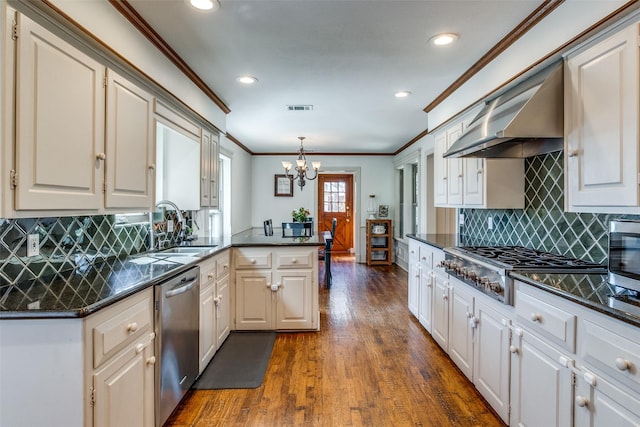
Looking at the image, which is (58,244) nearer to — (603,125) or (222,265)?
(222,265)

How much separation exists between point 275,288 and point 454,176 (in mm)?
2033

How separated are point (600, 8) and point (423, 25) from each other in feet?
3.00

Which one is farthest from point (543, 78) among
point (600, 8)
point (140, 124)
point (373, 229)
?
point (373, 229)

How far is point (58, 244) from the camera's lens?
1.85 meters

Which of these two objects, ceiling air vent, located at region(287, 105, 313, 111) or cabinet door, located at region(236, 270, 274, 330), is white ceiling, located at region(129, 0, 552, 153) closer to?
ceiling air vent, located at region(287, 105, 313, 111)

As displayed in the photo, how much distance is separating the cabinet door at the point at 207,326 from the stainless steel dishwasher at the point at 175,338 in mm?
136

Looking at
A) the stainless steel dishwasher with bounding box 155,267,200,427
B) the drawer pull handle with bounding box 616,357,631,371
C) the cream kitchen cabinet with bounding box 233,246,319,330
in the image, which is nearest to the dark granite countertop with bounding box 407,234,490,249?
the cream kitchen cabinet with bounding box 233,246,319,330

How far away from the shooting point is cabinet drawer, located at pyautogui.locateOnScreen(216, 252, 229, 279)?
2.91 meters

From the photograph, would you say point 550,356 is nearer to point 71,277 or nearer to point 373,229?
point 71,277

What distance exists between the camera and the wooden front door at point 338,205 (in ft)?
28.7

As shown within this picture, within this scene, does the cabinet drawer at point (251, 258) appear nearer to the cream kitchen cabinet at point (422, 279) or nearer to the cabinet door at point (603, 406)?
the cream kitchen cabinet at point (422, 279)

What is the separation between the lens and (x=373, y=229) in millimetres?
7281

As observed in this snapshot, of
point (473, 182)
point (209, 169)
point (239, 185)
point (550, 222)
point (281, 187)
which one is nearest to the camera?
point (550, 222)

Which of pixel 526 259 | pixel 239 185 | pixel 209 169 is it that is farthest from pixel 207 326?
pixel 239 185
